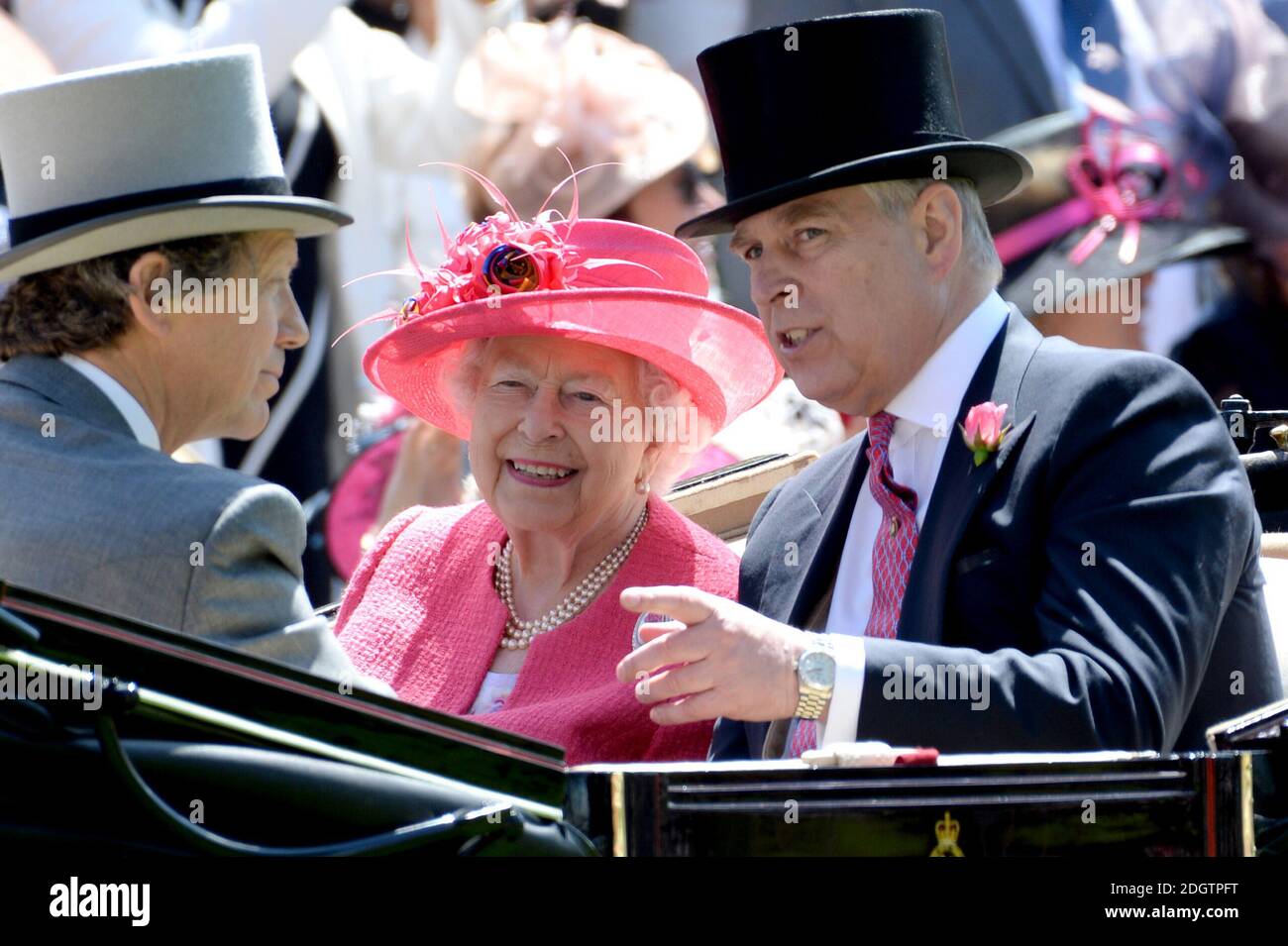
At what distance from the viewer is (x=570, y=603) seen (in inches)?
119

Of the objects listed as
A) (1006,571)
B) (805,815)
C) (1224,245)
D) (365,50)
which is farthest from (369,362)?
(1224,245)

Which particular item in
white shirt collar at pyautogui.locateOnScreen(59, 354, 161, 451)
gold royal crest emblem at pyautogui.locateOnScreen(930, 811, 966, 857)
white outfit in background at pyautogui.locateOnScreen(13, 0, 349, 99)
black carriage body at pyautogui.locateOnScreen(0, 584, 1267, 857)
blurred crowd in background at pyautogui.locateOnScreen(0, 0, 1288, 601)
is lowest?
gold royal crest emblem at pyautogui.locateOnScreen(930, 811, 966, 857)

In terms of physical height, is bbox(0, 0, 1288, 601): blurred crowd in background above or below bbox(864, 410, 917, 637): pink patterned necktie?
above

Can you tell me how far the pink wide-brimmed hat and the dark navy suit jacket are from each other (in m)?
0.60

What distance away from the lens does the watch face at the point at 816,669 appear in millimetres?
2139

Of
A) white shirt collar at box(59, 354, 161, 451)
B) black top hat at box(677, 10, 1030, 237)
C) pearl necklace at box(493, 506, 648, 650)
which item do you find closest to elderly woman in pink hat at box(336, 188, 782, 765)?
pearl necklace at box(493, 506, 648, 650)

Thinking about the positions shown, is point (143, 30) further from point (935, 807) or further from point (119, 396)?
point (935, 807)

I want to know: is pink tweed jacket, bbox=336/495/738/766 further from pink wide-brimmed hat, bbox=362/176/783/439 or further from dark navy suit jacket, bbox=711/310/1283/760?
dark navy suit jacket, bbox=711/310/1283/760

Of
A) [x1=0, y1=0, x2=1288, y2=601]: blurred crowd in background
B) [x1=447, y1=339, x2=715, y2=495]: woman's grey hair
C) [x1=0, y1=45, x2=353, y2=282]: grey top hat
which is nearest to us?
[x1=0, y1=45, x2=353, y2=282]: grey top hat

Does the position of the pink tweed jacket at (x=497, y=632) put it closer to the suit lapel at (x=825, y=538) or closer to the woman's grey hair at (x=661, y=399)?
the woman's grey hair at (x=661, y=399)

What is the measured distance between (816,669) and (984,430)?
490 mm

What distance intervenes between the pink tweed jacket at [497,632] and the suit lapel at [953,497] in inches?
21.1

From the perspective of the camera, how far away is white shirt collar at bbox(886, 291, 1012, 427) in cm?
261
